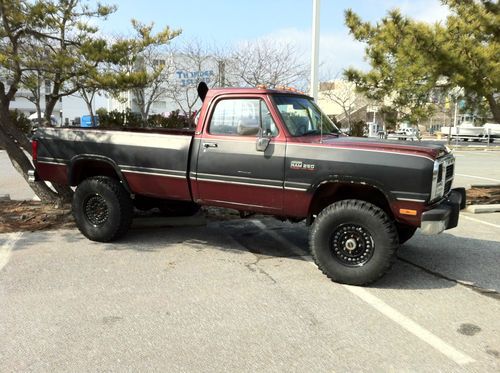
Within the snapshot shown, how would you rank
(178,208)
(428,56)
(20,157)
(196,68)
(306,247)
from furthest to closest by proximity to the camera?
(196,68) < (428,56) < (20,157) < (178,208) < (306,247)

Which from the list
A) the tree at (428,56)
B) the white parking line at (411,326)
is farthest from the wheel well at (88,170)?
the tree at (428,56)

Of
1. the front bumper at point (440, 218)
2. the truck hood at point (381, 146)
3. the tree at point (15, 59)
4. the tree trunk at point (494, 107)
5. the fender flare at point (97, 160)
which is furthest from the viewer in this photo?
the tree trunk at point (494, 107)

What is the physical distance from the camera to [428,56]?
782 centimetres

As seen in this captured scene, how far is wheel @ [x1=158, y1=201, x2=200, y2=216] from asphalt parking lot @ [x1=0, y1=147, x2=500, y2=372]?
0.81 m

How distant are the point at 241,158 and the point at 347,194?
3.92 ft

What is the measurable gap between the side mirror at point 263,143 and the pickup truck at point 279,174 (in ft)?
0.03

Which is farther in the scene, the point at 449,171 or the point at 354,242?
the point at 449,171

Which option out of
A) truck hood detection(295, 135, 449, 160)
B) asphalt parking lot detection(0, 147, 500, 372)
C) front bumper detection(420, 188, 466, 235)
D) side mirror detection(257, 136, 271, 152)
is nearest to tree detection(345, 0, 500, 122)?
asphalt parking lot detection(0, 147, 500, 372)

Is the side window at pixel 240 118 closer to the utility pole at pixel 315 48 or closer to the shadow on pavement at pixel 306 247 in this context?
the shadow on pavement at pixel 306 247

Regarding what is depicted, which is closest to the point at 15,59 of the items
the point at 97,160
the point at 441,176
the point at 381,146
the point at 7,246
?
the point at 97,160

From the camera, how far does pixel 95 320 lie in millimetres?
3742

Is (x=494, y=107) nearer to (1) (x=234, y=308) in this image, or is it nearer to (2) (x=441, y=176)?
(2) (x=441, y=176)

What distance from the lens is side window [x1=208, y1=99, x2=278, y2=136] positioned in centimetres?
502

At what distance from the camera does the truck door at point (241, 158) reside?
4902 millimetres
